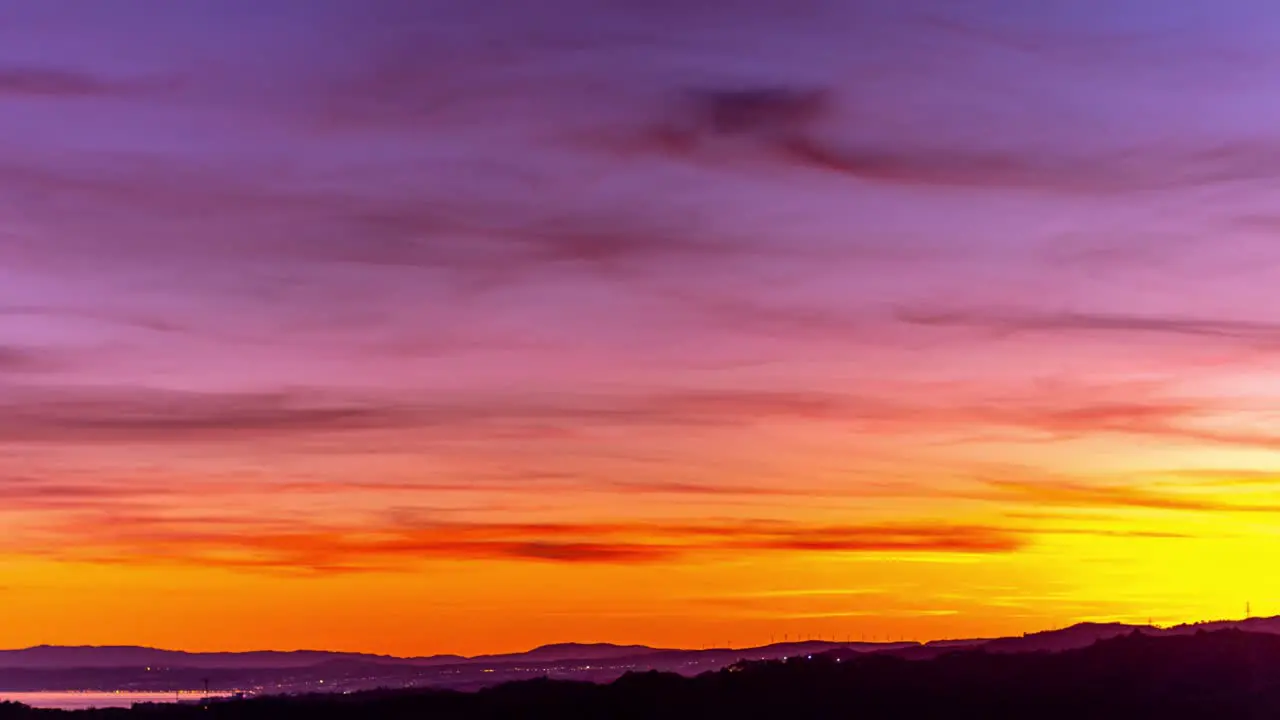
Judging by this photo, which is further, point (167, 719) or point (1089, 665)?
point (1089, 665)

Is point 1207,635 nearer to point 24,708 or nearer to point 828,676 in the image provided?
point 828,676

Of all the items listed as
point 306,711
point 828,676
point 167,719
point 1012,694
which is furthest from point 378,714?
point 1012,694

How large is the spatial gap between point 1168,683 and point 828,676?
73.7ft

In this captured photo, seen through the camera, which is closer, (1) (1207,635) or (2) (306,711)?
(2) (306,711)

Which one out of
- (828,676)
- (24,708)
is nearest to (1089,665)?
(828,676)

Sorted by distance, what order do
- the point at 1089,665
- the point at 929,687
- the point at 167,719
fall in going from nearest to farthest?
1. the point at 167,719
2. the point at 929,687
3. the point at 1089,665

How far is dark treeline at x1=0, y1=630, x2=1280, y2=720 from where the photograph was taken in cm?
10956

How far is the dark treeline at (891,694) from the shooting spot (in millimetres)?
109562

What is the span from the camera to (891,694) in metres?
115

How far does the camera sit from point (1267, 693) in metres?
111

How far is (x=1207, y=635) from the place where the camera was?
133 meters

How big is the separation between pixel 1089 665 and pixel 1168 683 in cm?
986

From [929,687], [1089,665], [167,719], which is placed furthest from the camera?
[1089,665]

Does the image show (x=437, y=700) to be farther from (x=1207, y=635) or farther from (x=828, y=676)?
(x=1207, y=635)
